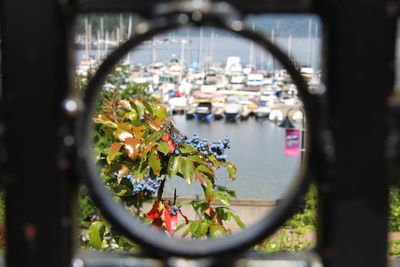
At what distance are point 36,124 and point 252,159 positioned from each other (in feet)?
41.4

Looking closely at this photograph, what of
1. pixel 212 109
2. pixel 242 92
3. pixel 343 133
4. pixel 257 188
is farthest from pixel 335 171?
pixel 242 92

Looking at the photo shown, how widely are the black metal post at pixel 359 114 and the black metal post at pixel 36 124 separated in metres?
0.20

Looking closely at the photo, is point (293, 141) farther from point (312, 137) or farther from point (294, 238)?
point (312, 137)

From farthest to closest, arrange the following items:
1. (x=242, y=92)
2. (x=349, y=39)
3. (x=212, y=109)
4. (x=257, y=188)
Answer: (x=242, y=92) < (x=212, y=109) < (x=257, y=188) < (x=349, y=39)

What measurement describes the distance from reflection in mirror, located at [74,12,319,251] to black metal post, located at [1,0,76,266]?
4.0 inches

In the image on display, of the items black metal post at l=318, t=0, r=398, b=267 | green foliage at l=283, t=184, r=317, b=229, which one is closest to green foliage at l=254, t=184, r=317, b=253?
green foliage at l=283, t=184, r=317, b=229

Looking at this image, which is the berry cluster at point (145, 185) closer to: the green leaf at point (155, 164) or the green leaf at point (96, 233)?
the green leaf at point (155, 164)

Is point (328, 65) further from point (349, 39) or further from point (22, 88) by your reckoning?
point (22, 88)

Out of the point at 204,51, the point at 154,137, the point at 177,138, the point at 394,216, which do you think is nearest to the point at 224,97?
the point at 204,51

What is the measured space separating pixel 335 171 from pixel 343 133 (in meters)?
0.03

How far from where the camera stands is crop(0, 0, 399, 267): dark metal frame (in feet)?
1.40

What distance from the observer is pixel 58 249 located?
0.45 meters

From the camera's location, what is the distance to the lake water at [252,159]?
880 cm

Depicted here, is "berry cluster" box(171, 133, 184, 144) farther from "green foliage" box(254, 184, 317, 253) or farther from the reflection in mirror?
"green foliage" box(254, 184, 317, 253)
